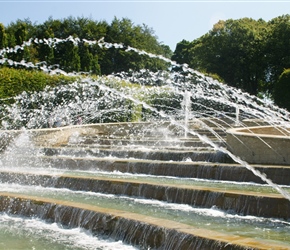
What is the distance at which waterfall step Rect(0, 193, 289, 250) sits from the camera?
546 cm

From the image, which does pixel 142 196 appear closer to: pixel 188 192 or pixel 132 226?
pixel 188 192

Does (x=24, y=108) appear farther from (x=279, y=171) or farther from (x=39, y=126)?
(x=279, y=171)

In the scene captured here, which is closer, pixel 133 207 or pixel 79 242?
pixel 79 242

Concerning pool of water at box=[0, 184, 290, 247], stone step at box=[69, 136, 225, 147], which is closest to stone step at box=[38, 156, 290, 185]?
pool of water at box=[0, 184, 290, 247]

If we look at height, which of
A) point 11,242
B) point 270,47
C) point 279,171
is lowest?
point 11,242

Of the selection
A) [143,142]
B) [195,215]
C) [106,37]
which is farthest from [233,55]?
[195,215]

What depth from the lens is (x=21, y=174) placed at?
1148 cm

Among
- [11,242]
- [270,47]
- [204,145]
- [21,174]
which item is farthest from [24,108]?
[270,47]

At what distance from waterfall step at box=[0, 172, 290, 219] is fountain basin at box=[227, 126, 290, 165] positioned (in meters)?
1.70

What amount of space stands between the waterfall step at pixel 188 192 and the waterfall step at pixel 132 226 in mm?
1437

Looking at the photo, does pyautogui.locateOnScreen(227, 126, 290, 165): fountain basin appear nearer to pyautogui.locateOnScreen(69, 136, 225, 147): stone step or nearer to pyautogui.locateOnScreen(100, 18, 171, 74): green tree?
pyautogui.locateOnScreen(69, 136, 225, 147): stone step

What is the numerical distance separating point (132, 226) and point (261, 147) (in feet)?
18.4

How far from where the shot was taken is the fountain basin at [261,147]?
36.1ft

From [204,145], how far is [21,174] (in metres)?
6.12
